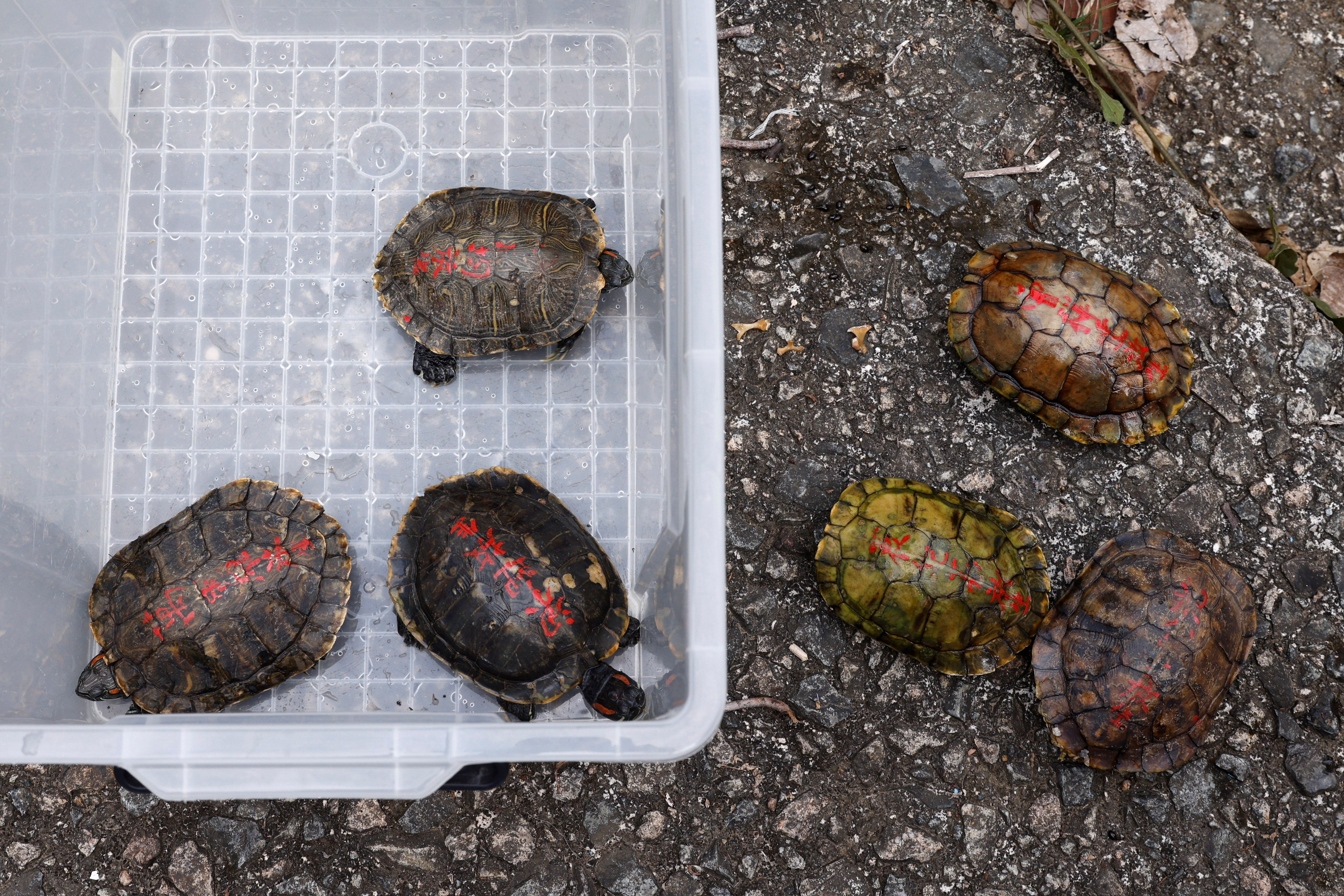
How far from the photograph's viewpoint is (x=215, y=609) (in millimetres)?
2262

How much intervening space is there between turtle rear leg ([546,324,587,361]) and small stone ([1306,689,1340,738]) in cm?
232

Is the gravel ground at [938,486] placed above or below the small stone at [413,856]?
above

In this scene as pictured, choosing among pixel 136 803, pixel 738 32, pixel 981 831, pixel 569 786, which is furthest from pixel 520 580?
pixel 738 32

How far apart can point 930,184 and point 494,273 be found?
4.31 ft

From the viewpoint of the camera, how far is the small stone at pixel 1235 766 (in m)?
2.47

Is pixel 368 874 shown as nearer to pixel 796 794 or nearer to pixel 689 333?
pixel 796 794

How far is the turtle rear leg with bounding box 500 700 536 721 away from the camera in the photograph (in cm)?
232

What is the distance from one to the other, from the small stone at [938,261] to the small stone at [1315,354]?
42.4 inches

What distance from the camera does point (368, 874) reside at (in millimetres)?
2344

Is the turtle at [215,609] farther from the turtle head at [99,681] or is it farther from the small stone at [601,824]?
the small stone at [601,824]

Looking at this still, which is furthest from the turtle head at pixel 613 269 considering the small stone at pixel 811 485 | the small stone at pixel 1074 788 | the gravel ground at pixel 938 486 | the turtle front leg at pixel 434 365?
the small stone at pixel 1074 788

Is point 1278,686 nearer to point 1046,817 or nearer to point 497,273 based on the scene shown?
point 1046,817

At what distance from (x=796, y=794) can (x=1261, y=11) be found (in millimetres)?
2875

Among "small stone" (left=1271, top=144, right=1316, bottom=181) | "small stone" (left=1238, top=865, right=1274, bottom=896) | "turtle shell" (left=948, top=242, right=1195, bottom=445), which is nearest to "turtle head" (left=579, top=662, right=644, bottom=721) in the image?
"turtle shell" (left=948, top=242, right=1195, bottom=445)
